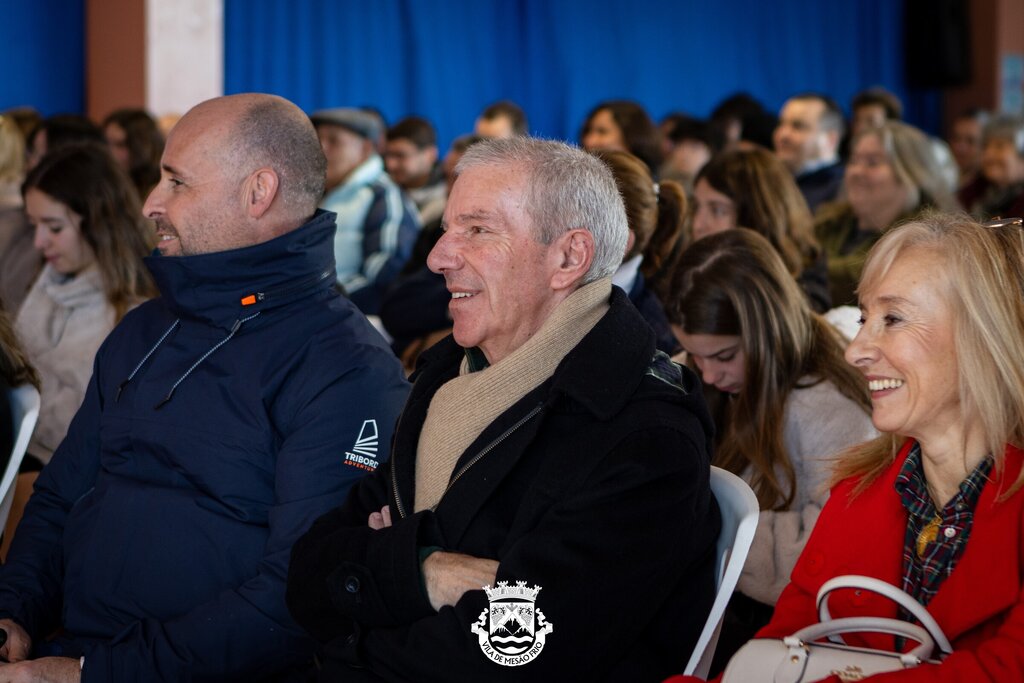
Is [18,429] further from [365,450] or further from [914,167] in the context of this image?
[914,167]

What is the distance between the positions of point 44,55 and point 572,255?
7602mm

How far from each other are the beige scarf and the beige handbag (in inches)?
20.5

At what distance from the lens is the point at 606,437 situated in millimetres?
1764

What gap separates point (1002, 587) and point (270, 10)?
27.7 ft

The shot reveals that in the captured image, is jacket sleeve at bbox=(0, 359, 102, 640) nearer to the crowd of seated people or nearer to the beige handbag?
the crowd of seated people

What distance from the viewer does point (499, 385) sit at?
6.19 ft

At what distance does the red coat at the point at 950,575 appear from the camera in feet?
5.07

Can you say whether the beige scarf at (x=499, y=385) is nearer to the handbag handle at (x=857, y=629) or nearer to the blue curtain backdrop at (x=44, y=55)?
the handbag handle at (x=857, y=629)

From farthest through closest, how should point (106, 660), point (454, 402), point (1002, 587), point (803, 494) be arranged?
point (803, 494)
point (106, 660)
point (454, 402)
point (1002, 587)

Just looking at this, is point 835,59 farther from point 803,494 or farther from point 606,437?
point 606,437

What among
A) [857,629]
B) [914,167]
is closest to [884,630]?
[857,629]

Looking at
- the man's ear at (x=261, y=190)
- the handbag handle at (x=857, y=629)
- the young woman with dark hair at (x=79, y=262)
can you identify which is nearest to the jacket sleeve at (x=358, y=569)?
the handbag handle at (x=857, y=629)

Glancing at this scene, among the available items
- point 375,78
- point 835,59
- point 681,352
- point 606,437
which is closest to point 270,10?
point 375,78

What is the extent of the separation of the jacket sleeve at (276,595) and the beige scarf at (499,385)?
0.29 meters
